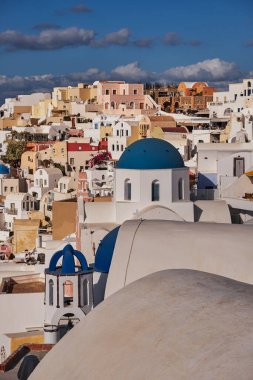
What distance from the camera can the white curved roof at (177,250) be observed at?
1093 centimetres

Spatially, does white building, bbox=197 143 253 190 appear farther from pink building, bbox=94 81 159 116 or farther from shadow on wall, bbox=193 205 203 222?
pink building, bbox=94 81 159 116

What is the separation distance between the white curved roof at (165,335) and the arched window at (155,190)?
948 centimetres

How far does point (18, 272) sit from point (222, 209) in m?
4.66

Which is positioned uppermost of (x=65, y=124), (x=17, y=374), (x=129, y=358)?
(x=65, y=124)

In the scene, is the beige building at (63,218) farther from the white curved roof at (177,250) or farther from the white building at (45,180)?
the white curved roof at (177,250)

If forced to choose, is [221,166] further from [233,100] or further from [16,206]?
[233,100]

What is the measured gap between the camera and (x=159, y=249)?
11.3m

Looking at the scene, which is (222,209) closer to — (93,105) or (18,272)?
(18,272)

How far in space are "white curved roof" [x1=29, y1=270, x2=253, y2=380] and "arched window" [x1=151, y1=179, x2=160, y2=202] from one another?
373 inches

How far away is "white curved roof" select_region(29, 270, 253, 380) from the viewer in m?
6.05

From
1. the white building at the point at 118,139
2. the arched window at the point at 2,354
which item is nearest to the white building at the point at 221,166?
the arched window at the point at 2,354

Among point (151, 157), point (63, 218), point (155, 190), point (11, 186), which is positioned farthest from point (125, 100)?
point (155, 190)

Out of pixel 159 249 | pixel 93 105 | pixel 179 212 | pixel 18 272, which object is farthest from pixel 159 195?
pixel 93 105

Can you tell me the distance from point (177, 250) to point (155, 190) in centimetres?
647
